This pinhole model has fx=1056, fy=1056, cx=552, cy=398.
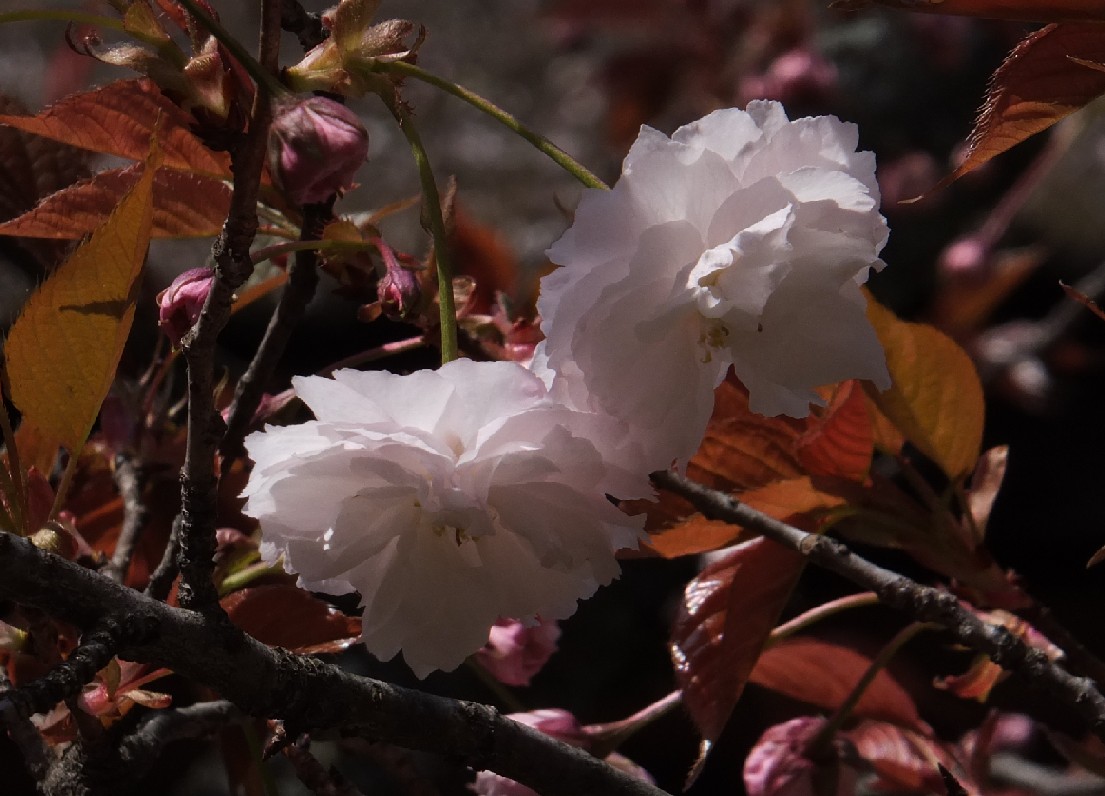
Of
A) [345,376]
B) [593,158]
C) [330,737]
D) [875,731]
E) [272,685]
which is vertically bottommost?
[593,158]

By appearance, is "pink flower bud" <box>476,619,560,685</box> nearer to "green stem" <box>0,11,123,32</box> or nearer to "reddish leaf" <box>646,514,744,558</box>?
"reddish leaf" <box>646,514,744,558</box>

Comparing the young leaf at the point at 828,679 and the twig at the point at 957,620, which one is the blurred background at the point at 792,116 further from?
the twig at the point at 957,620

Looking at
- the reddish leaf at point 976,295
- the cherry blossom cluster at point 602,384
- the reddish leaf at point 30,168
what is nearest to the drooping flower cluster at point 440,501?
the cherry blossom cluster at point 602,384

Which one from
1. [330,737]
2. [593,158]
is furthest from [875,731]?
[593,158]

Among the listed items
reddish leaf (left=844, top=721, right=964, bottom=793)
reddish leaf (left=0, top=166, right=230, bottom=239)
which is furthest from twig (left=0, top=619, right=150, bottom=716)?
reddish leaf (left=844, top=721, right=964, bottom=793)

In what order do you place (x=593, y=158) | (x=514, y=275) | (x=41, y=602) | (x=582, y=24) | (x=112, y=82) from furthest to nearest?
(x=593, y=158) < (x=582, y=24) < (x=514, y=275) < (x=112, y=82) < (x=41, y=602)

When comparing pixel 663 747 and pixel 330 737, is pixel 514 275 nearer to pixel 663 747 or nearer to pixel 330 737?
pixel 330 737
